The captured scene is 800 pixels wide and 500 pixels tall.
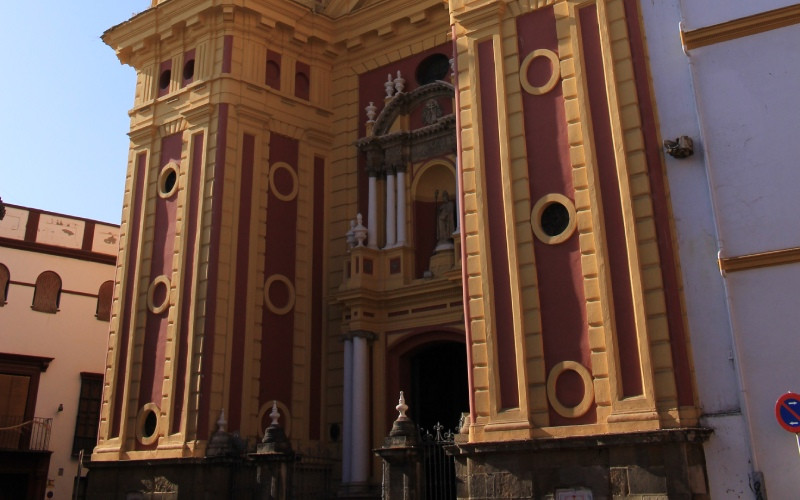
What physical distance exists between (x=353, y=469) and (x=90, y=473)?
207 inches

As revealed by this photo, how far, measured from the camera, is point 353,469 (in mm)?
16609

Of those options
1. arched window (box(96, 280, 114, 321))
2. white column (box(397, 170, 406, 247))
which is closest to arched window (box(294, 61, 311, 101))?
white column (box(397, 170, 406, 247))

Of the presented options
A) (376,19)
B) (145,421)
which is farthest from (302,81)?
(145,421)

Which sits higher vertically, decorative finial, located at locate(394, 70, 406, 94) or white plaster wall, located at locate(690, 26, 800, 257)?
decorative finial, located at locate(394, 70, 406, 94)

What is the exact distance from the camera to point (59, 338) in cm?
2527

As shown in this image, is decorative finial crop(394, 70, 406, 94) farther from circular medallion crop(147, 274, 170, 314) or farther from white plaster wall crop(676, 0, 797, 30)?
white plaster wall crop(676, 0, 797, 30)

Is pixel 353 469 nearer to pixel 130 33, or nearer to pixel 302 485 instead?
pixel 302 485

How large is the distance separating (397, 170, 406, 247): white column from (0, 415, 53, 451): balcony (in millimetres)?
12674

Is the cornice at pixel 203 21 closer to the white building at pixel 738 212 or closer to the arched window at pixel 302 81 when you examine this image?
the arched window at pixel 302 81

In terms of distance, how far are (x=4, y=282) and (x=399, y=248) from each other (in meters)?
13.2

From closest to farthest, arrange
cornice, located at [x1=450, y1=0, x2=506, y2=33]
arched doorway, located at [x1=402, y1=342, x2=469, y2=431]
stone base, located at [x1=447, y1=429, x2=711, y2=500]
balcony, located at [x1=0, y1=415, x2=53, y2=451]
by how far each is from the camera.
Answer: stone base, located at [x1=447, y1=429, x2=711, y2=500] < cornice, located at [x1=450, y1=0, x2=506, y2=33] < arched doorway, located at [x1=402, y1=342, x2=469, y2=431] < balcony, located at [x1=0, y1=415, x2=53, y2=451]

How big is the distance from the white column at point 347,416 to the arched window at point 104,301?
38.7 feet

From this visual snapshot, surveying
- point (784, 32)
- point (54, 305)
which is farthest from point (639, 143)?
point (54, 305)

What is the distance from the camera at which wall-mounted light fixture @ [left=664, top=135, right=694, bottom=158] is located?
11.8 m
